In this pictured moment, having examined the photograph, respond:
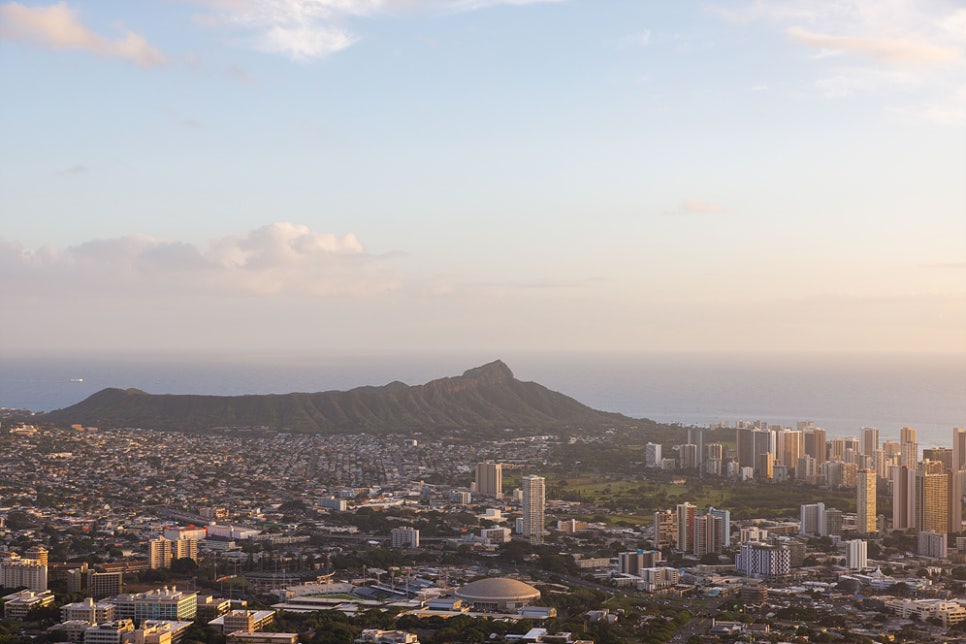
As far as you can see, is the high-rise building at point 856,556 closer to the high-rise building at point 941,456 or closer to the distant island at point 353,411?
the high-rise building at point 941,456

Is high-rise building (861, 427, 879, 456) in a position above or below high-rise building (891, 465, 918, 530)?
above

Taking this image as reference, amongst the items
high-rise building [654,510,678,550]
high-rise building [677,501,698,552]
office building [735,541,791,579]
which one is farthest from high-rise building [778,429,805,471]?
office building [735,541,791,579]

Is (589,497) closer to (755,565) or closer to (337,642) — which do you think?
(755,565)

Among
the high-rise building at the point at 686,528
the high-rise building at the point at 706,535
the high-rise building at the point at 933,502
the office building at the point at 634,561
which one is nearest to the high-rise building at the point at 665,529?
the high-rise building at the point at 686,528

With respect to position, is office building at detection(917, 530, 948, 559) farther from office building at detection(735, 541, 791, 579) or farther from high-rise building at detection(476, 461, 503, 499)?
high-rise building at detection(476, 461, 503, 499)

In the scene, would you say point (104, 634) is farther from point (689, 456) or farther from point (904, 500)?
point (689, 456)

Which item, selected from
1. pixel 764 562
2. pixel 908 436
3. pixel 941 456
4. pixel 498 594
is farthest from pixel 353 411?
pixel 498 594
